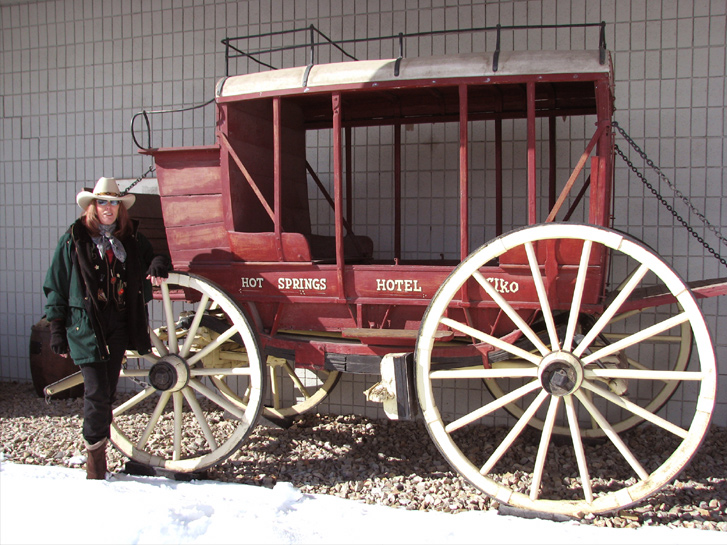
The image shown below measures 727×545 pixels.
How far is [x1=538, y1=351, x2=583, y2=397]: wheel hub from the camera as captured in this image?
9.29ft

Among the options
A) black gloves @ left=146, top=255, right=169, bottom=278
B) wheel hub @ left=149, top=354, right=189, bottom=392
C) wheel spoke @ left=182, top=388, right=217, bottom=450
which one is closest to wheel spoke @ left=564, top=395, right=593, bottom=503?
wheel spoke @ left=182, top=388, right=217, bottom=450

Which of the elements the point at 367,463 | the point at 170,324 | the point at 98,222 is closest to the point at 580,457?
the point at 367,463

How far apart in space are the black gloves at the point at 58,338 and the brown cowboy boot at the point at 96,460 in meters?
0.56

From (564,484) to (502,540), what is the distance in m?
0.93

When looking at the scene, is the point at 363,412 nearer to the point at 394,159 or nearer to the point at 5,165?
the point at 394,159

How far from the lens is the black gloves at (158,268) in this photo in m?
3.40

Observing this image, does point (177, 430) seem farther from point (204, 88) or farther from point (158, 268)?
point (204, 88)

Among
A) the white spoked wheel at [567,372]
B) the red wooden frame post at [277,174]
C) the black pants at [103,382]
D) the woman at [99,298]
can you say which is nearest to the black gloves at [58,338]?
the woman at [99,298]

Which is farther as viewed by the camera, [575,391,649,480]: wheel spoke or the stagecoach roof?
the stagecoach roof

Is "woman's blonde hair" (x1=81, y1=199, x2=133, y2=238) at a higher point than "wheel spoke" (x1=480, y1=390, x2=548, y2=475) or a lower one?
higher

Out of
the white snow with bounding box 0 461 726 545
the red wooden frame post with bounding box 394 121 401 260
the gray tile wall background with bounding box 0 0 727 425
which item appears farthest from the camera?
the red wooden frame post with bounding box 394 121 401 260

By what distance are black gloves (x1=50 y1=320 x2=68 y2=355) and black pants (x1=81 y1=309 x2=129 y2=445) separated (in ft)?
0.49

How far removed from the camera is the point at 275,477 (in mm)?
3525

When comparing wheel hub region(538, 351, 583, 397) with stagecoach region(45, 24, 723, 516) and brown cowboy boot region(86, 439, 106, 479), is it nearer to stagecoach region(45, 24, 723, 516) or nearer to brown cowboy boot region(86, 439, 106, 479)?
stagecoach region(45, 24, 723, 516)
